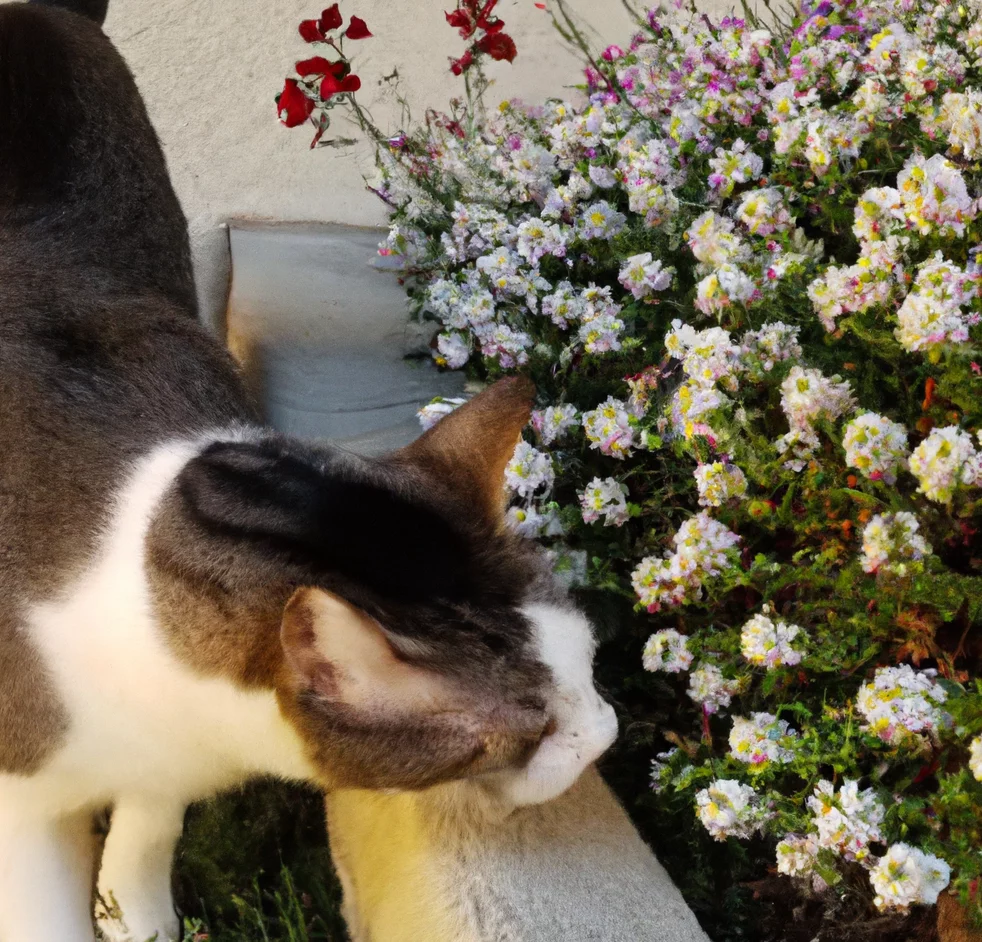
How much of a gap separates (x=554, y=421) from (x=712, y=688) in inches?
26.4

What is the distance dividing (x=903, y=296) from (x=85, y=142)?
1855 millimetres

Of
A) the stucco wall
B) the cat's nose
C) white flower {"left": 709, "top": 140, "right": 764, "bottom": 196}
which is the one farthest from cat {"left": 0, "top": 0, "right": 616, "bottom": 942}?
the stucco wall

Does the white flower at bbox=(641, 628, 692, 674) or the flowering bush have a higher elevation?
the flowering bush

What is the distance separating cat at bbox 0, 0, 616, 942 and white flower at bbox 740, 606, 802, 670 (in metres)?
0.31

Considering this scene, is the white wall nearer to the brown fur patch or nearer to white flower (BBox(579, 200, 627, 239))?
white flower (BBox(579, 200, 627, 239))

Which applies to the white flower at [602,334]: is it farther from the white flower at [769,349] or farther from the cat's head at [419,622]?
the cat's head at [419,622]

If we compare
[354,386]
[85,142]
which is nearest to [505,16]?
[354,386]

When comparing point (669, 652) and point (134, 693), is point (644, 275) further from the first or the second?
point (134, 693)

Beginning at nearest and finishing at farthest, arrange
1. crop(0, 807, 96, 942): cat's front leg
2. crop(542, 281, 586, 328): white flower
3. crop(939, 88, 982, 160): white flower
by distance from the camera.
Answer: crop(939, 88, 982, 160): white flower
crop(0, 807, 96, 942): cat's front leg
crop(542, 281, 586, 328): white flower

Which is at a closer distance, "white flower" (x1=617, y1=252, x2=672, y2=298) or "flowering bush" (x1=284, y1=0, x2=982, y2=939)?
"flowering bush" (x1=284, y1=0, x2=982, y2=939)

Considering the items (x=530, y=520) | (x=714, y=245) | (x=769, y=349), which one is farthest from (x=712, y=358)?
(x=530, y=520)

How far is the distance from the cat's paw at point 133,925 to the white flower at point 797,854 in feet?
4.46

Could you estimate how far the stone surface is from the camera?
9.78 feet

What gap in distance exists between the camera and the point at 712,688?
1924 millimetres
